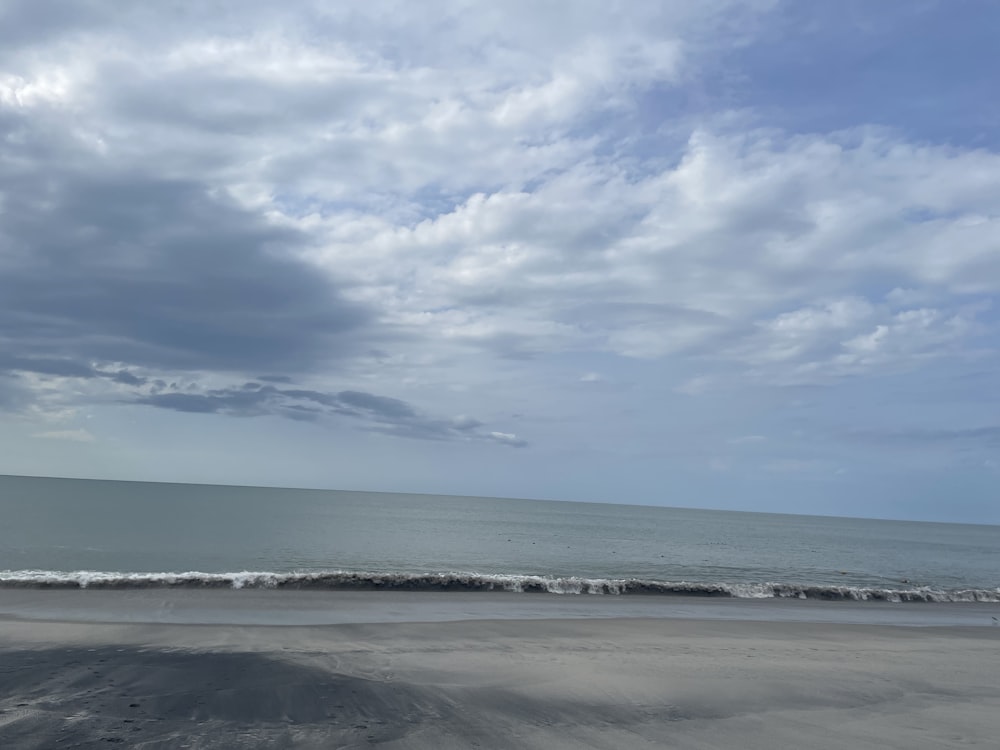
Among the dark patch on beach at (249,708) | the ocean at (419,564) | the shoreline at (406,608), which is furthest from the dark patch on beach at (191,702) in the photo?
the ocean at (419,564)

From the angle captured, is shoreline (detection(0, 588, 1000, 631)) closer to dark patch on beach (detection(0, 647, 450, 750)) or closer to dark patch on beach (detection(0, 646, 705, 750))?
dark patch on beach (detection(0, 647, 450, 750))

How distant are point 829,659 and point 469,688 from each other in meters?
9.61

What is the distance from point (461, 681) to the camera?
12500mm

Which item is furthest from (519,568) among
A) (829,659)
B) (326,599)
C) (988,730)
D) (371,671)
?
(988,730)

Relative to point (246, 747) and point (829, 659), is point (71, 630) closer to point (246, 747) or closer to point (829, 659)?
point (246, 747)

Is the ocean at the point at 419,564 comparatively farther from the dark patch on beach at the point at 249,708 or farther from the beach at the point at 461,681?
the dark patch on beach at the point at 249,708

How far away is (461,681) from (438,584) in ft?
50.4

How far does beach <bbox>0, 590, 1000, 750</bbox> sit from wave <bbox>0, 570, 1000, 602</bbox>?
2.88 metres

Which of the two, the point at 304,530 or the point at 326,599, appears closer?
the point at 326,599

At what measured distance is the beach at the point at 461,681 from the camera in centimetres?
959

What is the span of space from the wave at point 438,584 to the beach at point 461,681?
288cm

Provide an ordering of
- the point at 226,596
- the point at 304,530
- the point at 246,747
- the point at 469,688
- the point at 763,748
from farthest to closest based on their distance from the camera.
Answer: the point at 304,530 → the point at 226,596 → the point at 469,688 → the point at 763,748 → the point at 246,747

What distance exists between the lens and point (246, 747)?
340 inches

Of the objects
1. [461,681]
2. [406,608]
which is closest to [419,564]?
[406,608]
